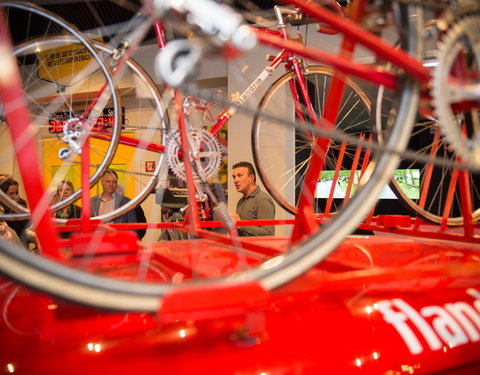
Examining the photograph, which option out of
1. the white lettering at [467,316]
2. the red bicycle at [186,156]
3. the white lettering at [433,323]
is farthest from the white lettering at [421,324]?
the red bicycle at [186,156]

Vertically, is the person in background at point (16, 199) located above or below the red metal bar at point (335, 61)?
below

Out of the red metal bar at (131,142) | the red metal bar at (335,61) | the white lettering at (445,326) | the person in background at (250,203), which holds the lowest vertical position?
the white lettering at (445,326)

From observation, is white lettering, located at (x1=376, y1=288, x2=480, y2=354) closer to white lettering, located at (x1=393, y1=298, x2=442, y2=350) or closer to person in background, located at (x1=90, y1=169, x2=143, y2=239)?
white lettering, located at (x1=393, y1=298, x2=442, y2=350)

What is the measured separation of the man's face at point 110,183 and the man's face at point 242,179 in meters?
0.85

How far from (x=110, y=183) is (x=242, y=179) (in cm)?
94

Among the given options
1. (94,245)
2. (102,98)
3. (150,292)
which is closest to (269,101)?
(102,98)

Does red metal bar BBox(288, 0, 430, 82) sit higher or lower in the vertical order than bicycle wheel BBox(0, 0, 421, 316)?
higher

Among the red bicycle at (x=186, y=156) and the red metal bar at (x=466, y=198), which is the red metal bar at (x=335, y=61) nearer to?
the red bicycle at (x=186, y=156)

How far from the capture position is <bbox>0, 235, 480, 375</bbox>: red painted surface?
69cm

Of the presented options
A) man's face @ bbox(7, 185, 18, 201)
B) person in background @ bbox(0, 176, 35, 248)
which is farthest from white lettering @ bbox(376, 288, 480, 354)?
man's face @ bbox(7, 185, 18, 201)

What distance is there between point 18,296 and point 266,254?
28.8 inches

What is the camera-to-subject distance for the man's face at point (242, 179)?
2.98 meters

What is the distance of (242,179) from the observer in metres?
2.99

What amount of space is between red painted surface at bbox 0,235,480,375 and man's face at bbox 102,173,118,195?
1763 mm
